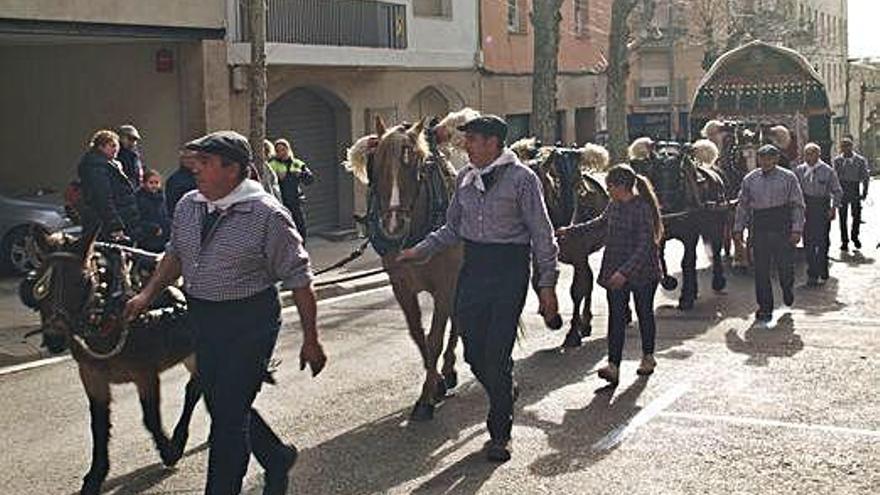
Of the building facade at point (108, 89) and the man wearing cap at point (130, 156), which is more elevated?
the building facade at point (108, 89)

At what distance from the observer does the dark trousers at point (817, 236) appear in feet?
47.9

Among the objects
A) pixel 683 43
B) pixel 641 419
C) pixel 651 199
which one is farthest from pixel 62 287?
pixel 683 43

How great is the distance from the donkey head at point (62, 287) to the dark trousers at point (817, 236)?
1015 centimetres

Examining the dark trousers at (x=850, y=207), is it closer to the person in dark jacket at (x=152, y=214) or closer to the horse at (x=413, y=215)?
the person in dark jacket at (x=152, y=214)

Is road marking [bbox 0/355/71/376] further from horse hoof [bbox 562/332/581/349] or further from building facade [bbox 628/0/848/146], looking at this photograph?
building facade [bbox 628/0/848/146]

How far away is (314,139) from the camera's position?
75.9 ft

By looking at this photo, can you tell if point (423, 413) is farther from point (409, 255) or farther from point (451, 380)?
point (409, 255)

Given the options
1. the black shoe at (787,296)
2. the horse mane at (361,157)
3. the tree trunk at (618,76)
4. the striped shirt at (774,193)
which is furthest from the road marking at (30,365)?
the tree trunk at (618,76)

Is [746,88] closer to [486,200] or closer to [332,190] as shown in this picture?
[332,190]

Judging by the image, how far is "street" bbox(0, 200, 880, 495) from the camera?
6.86m

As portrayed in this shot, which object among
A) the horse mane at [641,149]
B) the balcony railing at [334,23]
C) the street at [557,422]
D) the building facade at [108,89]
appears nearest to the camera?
the street at [557,422]

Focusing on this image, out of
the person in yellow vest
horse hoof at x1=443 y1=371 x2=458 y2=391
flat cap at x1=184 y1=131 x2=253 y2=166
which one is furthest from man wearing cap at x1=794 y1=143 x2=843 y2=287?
flat cap at x1=184 y1=131 x2=253 y2=166

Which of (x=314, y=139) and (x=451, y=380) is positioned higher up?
(x=314, y=139)

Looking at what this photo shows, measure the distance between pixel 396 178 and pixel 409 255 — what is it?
88 cm
